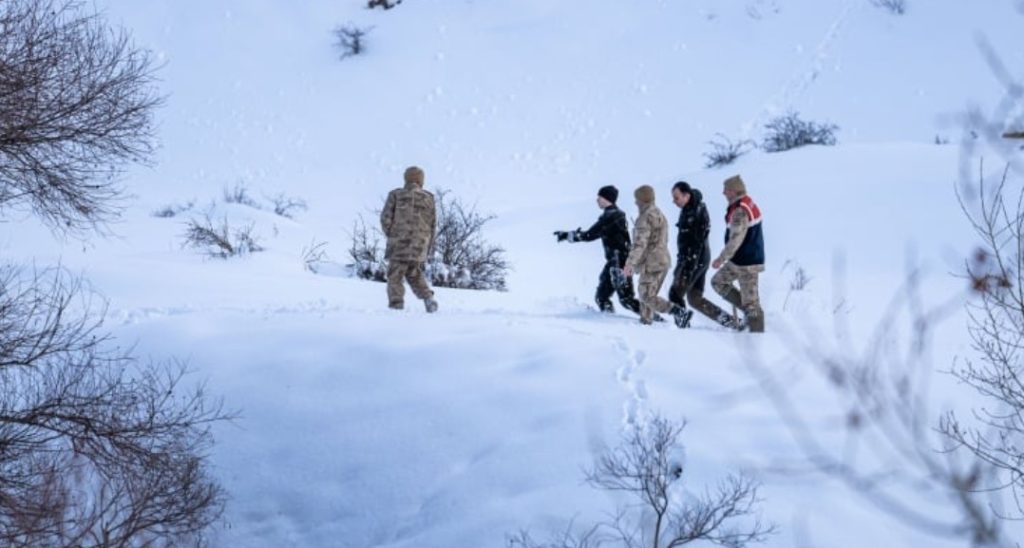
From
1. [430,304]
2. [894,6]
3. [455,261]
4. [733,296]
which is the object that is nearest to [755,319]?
[733,296]

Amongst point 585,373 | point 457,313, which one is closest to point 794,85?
point 457,313

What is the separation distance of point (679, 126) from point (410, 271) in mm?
19473

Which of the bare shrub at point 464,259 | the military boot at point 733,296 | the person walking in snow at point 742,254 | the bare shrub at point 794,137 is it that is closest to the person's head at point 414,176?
the person walking in snow at point 742,254

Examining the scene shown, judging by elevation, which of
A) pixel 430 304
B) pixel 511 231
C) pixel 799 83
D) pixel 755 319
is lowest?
pixel 755 319

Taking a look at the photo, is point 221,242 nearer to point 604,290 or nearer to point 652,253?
point 604,290

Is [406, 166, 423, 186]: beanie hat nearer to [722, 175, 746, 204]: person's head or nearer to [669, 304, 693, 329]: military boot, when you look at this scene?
[669, 304, 693, 329]: military boot

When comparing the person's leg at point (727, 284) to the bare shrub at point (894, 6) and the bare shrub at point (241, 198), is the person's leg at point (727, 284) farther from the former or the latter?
the bare shrub at point (894, 6)

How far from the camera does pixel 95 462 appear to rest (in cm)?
739

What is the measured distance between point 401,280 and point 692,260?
2.94 m

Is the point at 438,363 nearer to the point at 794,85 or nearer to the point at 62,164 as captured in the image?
the point at 62,164

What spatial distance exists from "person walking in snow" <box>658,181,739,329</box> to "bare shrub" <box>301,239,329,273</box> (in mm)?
7668

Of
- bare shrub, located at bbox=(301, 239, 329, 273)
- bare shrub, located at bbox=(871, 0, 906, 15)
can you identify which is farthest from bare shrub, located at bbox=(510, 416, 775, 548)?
bare shrub, located at bbox=(871, 0, 906, 15)

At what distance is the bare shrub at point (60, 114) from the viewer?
7.46 m

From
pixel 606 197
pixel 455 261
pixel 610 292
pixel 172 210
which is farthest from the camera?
pixel 172 210
